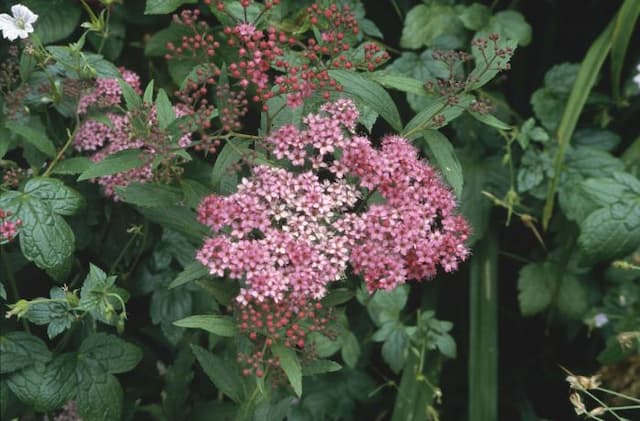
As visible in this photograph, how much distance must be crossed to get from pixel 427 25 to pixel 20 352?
1614 mm

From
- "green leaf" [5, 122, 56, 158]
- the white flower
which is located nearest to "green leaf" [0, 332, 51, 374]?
"green leaf" [5, 122, 56, 158]

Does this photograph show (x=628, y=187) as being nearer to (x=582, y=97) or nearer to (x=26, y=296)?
(x=582, y=97)

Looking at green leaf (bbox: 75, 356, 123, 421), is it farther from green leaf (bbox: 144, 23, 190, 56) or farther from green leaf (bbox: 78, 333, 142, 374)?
green leaf (bbox: 144, 23, 190, 56)

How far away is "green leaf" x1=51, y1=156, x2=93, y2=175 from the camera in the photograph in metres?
2.11

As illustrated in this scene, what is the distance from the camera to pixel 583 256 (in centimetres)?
248

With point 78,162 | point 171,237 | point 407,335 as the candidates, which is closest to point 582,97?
point 407,335

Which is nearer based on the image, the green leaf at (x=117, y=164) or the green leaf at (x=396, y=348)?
the green leaf at (x=117, y=164)

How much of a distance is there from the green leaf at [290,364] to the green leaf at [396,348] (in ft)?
2.77

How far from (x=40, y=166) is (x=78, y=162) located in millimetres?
198

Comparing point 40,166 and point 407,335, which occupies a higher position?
point 40,166

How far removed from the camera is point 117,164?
6.06ft

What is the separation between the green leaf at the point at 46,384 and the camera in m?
2.09

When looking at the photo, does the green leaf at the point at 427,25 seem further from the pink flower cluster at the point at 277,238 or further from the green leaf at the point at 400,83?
the pink flower cluster at the point at 277,238

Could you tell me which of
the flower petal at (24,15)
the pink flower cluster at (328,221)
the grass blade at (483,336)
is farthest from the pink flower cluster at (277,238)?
the grass blade at (483,336)
